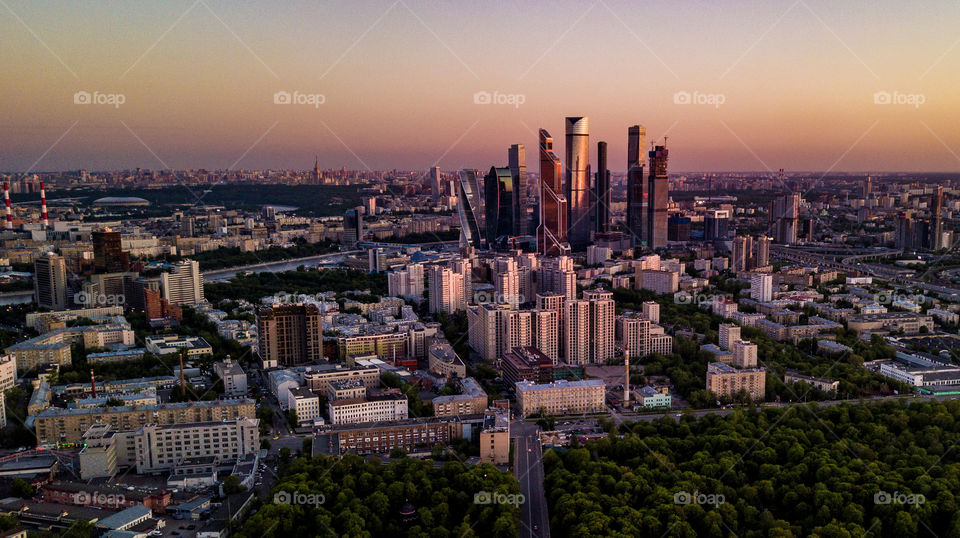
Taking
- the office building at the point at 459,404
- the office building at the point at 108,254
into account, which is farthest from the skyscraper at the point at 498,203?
the office building at the point at 459,404

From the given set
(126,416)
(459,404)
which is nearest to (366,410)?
(459,404)

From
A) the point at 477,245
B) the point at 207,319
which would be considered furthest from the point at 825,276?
the point at 207,319

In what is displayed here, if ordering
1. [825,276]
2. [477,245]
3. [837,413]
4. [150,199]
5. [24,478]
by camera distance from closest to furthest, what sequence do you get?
1. [24,478]
2. [837,413]
3. [825,276]
4. [477,245]
5. [150,199]

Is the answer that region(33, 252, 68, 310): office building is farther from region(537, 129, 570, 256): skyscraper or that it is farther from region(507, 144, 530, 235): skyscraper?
region(507, 144, 530, 235): skyscraper

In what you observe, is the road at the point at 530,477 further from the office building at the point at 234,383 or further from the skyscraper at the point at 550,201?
the skyscraper at the point at 550,201

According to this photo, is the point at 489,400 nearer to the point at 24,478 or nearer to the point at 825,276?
the point at 24,478

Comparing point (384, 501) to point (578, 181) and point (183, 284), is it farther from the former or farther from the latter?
point (578, 181)

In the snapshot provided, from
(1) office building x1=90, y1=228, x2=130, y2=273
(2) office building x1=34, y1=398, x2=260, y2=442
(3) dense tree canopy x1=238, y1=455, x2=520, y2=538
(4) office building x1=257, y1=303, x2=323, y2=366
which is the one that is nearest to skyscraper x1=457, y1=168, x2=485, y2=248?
(1) office building x1=90, y1=228, x2=130, y2=273
